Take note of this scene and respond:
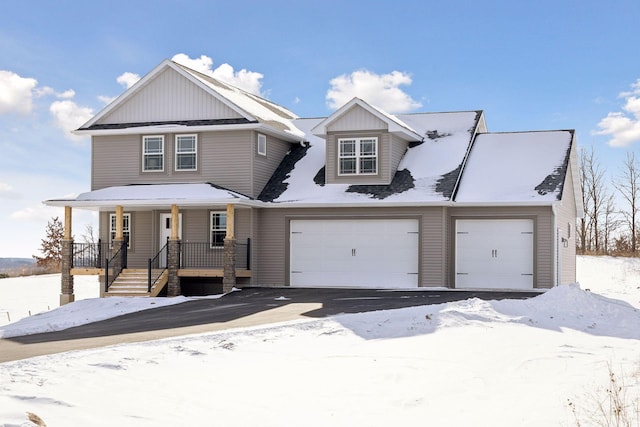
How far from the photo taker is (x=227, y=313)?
798 inches

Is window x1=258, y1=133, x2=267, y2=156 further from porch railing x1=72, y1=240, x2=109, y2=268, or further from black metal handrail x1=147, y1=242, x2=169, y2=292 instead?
porch railing x1=72, y1=240, x2=109, y2=268

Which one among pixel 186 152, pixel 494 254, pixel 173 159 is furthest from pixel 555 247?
pixel 173 159

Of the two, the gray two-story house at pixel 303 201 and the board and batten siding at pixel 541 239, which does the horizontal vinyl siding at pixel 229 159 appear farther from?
the board and batten siding at pixel 541 239

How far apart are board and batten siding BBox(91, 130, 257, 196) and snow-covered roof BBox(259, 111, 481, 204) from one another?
1.36 metres

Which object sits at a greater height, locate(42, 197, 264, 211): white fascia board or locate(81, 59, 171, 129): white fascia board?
locate(81, 59, 171, 129): white fascia board

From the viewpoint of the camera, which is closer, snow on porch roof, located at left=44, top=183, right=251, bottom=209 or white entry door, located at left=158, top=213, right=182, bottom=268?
snow on porch roof, located at left=44, top=183, right=251, bottom=209

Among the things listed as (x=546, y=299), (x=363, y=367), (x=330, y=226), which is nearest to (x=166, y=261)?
(x=330, y=226)

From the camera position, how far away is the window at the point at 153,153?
96.1ft

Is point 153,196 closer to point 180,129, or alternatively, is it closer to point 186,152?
point 186,152

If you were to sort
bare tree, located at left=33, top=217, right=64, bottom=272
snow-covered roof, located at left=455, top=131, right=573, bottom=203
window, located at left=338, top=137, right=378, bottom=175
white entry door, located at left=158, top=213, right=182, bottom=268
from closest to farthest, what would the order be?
snow-covered roof, located at left=455, top=131, right=573, bottom=203 → window, located at left=338, top=137, right=378, bottom=175 → white entry door, located at left=158, top=213, right=182, bottom=268 → bare tree, located at left=33, top=217, right=64, bottom=272

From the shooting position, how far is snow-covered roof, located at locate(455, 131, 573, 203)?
26.7 metres

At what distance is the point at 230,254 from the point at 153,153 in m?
5.53

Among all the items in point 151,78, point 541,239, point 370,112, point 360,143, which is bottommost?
point 541,239

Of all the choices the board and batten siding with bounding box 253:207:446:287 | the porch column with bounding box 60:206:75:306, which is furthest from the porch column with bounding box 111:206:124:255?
the board and batten siding with bounding box 253:207:446:287
